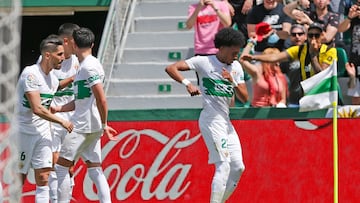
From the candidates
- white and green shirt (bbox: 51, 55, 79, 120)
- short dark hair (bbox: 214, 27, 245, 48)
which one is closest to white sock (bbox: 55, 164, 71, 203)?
white and green shirt (bbox: 51, 55, 79, 120)

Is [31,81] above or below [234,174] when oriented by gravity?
above

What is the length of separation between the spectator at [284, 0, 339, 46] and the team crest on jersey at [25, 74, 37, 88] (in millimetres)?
4532

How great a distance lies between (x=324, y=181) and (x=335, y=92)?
4.06 ft

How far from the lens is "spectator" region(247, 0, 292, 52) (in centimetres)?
1477

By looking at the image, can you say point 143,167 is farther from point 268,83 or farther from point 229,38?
point 229,38

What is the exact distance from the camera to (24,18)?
19.0 m

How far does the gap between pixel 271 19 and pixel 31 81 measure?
5.07 meters

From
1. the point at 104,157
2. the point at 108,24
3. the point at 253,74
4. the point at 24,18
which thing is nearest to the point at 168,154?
the point at 104,157

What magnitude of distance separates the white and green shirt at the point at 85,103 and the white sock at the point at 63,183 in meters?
0.49

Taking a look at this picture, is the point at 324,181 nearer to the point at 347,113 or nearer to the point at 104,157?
the point at 347,113

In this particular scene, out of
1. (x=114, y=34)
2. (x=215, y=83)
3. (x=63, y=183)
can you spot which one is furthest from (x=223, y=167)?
(x=114, y=34)

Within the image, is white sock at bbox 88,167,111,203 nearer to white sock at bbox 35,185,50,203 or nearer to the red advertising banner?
white sock at bbox 35,185,50,203

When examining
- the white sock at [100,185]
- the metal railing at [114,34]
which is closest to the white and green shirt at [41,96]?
the white sock at [100,185]

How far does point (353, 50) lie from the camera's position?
46.5ft
